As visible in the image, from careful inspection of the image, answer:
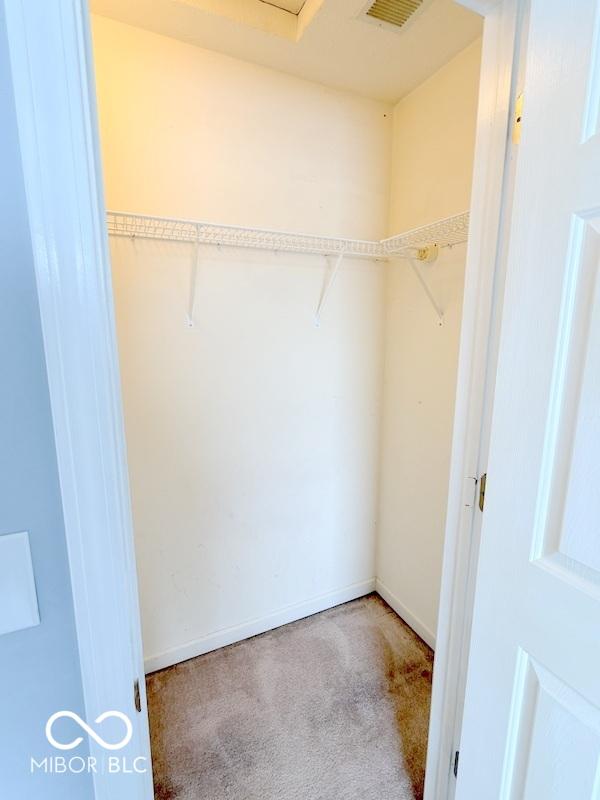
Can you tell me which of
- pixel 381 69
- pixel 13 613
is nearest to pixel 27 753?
pixel 13 613

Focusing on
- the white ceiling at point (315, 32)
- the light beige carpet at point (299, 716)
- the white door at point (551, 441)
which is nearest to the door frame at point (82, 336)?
the white door at point (551, 441)

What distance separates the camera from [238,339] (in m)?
1.70

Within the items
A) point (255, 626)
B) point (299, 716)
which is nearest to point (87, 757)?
point (299, 716)

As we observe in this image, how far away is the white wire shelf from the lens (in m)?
1.42

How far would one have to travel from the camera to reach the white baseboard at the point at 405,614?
6.18ft

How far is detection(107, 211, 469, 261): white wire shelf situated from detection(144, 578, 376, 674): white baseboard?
182 centimetres

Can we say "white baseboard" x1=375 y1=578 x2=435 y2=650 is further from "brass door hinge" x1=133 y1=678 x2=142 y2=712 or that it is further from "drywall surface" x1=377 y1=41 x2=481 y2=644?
"brass door hinge" x1=133 y1=678 x2=142 y2=712

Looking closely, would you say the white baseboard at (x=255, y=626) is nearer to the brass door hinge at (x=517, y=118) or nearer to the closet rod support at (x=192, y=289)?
the closet rod support at (x=192, y=289)

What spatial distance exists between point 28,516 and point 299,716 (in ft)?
5.21

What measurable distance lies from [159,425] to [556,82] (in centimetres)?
155

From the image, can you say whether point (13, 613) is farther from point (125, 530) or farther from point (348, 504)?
point (348, 504)

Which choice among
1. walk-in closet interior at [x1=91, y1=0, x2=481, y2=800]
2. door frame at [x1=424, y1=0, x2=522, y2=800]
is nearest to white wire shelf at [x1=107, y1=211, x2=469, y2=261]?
walk-in closet interior at [x1=91, y1=0, x2=481, y2=800]

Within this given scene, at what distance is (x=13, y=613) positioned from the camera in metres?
0.49

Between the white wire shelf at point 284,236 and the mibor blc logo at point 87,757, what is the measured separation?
1.37m
